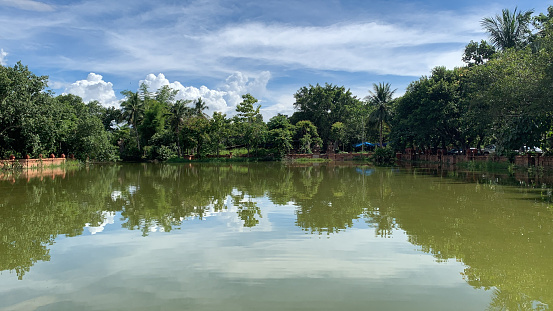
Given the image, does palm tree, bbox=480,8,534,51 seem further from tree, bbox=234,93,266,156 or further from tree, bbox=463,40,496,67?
tree, bbox=234,93,266,156

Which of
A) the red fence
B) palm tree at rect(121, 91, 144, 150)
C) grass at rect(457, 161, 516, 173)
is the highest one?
palm tree at rect(121, 91, 144, 150)

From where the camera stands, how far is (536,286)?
4.25 metres

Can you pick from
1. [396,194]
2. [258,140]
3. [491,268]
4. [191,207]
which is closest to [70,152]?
[258,140]

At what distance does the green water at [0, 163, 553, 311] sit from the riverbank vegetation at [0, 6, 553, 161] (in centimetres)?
1201

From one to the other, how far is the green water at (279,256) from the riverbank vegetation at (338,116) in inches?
473

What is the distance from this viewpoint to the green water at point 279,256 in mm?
4008

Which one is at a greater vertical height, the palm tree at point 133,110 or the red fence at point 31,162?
the palm tree at point 133,110

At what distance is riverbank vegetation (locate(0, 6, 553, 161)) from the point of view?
20000 millimetres

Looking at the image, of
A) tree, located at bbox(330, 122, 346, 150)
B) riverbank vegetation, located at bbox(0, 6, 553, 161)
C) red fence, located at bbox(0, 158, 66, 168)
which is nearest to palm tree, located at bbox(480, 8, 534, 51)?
riverbank vegetation, located at bbox(0, 6, 553, 161)

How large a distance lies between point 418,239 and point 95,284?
5142 mm

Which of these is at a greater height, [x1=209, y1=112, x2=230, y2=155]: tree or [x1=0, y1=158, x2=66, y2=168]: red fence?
[x1=209, y1=112, x2=230, y2=155]: tree

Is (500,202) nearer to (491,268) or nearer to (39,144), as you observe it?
(491,268)

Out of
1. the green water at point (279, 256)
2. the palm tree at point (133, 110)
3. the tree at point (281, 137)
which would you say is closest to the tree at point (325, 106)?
the tree at point (281, 137)

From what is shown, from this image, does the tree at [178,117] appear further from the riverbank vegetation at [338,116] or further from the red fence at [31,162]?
the red fence at [31,162]
